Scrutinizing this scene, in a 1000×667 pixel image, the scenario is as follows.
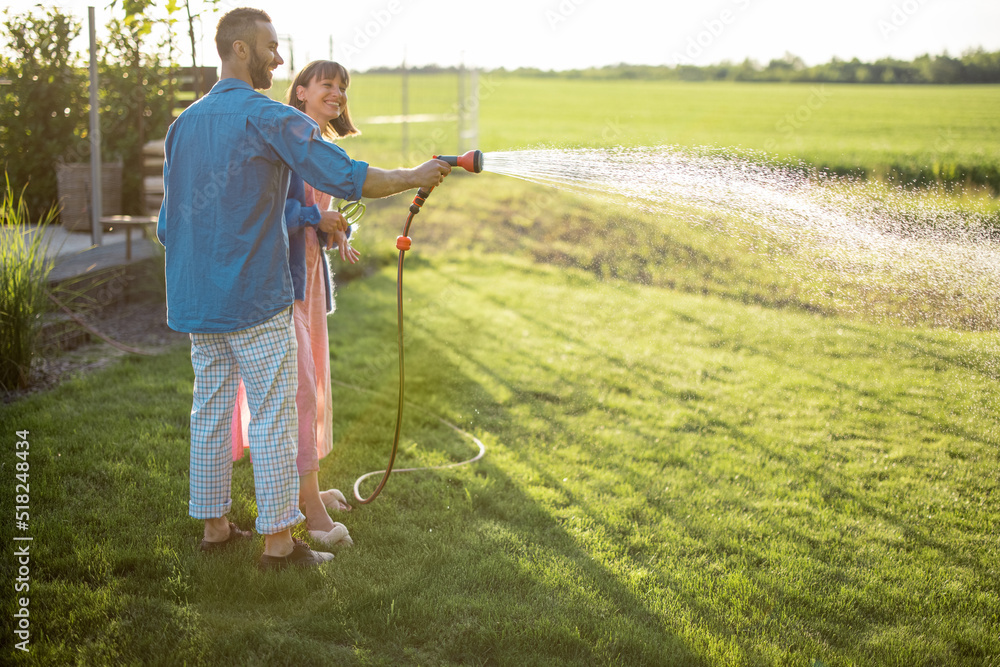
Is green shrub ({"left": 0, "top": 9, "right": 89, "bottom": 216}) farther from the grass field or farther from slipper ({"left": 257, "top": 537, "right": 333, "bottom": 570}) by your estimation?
slipper ({"left": 257, "top": 537, "right": 333, "bottom": 570})

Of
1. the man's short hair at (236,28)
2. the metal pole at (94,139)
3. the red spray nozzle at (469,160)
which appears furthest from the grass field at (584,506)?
the metal pole at (94,139)

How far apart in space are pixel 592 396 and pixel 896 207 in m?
2.40

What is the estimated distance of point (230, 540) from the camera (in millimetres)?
3021

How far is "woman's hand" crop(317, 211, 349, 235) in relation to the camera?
2971mm

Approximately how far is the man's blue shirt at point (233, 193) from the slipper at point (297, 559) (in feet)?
3.22

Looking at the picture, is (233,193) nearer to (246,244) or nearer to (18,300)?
(246,244)

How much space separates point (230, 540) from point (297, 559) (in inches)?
14.5

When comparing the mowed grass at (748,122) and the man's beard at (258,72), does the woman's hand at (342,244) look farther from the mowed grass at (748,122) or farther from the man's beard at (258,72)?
the mowed grass at (748,122)

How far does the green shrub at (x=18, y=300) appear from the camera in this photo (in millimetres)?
4328

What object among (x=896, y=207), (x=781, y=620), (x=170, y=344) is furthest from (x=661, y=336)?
(x=170, y=344)

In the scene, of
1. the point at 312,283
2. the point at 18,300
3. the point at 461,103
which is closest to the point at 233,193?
the point at 312,283

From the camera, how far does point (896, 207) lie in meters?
4.54

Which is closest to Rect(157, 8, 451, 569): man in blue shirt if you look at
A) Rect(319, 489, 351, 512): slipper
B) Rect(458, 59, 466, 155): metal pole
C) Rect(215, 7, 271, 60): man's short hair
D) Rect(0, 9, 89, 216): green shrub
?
Rect(215, 7, 271, 60): man's short hair

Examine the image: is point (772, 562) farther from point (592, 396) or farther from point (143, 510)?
point (143, 510)
